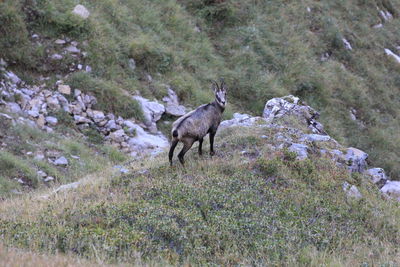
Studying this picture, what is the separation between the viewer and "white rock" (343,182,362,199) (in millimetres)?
10551

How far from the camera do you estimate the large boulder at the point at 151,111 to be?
16.6 metres

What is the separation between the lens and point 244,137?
1204cm

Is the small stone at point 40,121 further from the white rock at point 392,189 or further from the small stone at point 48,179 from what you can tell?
the white rock at point 392,189

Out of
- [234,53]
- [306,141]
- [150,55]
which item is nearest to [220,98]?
[306,141]

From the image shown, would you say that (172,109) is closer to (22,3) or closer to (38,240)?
(22,3)

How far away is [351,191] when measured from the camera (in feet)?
35.2

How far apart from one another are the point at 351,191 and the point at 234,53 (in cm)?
1263

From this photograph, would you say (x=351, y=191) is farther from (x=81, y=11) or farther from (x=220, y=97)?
(x=81, y=11)

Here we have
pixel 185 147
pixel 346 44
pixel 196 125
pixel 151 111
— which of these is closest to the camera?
pixel 185 147

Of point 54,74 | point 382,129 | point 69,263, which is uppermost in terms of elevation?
point 69,263

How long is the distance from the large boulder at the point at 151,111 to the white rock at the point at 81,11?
329cm

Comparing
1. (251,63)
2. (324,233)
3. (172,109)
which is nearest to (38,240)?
(324,233)

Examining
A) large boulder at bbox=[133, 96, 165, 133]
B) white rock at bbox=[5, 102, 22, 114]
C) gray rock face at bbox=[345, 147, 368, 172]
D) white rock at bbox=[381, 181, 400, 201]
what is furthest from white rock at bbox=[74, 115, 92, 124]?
white rock at bbox=[381, 181, 400, 201]

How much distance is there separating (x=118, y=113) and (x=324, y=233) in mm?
9130
